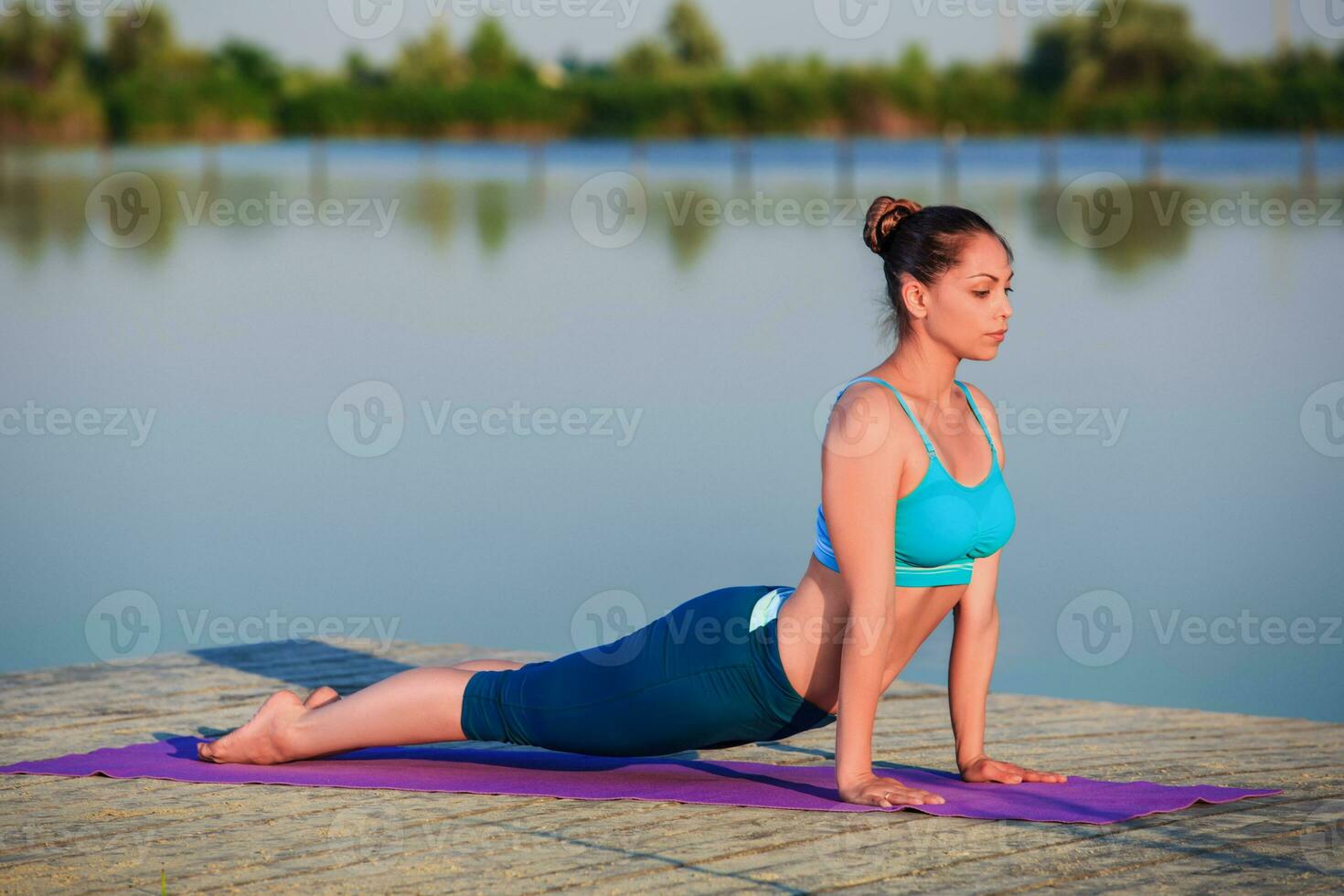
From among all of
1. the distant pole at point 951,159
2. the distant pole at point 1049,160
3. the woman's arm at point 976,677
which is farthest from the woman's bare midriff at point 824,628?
the distant pole at point 1049,160

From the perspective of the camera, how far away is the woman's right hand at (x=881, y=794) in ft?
12.2

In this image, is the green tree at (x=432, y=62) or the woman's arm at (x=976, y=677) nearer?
the woman's arm at (x=976, y=677)

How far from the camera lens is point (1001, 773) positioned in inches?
159

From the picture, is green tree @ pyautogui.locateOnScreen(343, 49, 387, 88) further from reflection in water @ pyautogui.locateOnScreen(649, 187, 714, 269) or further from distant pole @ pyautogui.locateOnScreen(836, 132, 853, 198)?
reflection in water @ pyautogui.locateOnScreen(649, 187, 714, 269)

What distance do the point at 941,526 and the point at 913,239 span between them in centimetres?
60

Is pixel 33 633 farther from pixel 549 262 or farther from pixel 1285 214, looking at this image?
pixel 1285 214

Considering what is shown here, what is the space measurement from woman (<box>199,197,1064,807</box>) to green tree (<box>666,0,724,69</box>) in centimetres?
5596

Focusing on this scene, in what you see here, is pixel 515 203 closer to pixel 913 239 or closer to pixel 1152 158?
pixel 1152 158

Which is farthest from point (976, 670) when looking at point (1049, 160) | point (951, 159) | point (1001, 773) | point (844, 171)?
point (1049, 160)

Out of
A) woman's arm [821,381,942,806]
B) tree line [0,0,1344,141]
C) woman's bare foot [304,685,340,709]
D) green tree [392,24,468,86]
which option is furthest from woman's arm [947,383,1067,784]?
green tree [392,24,468,86]

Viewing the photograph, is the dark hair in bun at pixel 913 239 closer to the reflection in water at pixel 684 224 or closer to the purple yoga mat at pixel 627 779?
the purple yoga mat at pixel 627 779

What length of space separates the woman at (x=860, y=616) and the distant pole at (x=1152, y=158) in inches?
1516

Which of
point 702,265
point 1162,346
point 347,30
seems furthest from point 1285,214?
point 347,30

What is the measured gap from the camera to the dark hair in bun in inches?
150
